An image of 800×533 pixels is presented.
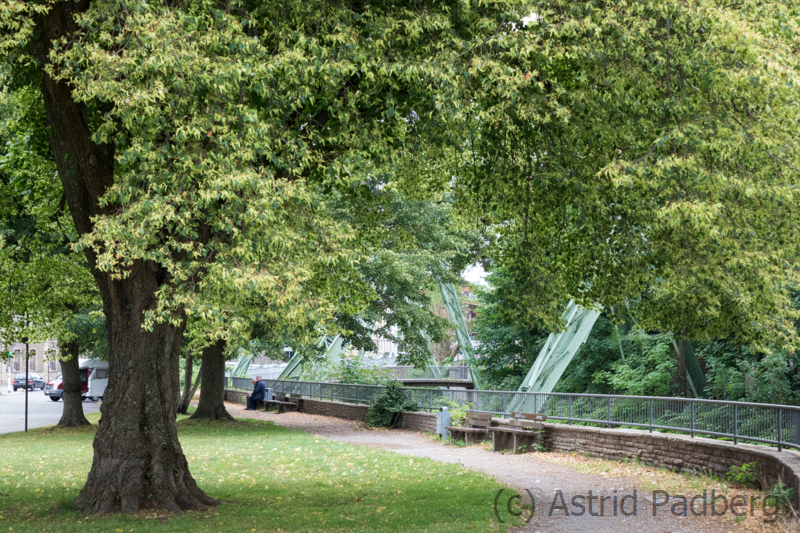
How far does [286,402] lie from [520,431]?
1693cm

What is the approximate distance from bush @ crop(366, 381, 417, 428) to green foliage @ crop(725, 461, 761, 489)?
1223cm

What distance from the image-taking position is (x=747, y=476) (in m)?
10.8

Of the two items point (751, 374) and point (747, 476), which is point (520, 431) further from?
point (751, 374)

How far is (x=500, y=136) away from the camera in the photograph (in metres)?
10.6

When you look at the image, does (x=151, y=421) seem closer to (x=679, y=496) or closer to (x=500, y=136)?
(x=500, y=136)

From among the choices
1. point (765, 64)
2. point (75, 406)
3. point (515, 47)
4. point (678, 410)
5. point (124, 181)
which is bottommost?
point (75, 406)

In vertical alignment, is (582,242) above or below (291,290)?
above

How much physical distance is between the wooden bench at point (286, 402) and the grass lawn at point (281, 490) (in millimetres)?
11643

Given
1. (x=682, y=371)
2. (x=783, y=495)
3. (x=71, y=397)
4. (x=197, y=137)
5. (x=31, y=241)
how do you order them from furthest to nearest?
(x=682, y=371) < (x=71, y=397) < (x=31, y=241) < (x=783, y=495) < (x=197, y=137)

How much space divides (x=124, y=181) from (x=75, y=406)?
18.3 meters

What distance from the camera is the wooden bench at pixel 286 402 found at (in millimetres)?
30969

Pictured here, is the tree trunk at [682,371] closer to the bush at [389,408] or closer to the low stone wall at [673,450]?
the bush at [389,408]

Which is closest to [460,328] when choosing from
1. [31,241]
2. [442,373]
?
[31,241]

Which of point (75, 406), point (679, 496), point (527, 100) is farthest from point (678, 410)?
point (75, 406)
